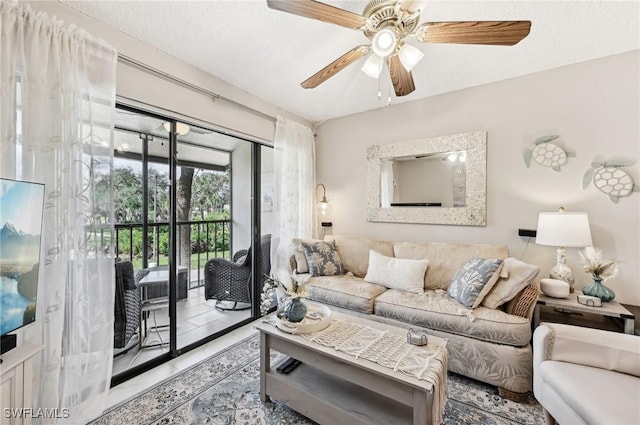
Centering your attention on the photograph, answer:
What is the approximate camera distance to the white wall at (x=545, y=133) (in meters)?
2.17

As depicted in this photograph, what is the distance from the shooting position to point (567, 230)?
2.05 metres

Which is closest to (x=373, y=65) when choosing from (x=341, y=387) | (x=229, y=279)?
(x=341, y=387)

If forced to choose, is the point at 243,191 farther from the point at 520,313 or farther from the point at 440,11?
the point at 520,313

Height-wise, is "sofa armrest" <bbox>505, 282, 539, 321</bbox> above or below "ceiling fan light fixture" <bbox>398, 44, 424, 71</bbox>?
below

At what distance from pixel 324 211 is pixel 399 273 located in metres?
1.52

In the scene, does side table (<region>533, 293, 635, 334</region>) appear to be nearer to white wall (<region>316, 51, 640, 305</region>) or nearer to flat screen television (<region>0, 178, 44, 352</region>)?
white wall (<region>316, 51, 640, 305</region>)

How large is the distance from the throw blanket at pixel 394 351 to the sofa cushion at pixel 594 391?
0.52 m

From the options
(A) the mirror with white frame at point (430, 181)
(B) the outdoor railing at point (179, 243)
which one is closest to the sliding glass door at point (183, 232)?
(B) the outdoor railing at point (179, 243)

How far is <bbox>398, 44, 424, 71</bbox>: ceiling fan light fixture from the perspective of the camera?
165 cm

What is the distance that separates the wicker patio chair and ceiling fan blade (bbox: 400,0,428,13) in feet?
8.79

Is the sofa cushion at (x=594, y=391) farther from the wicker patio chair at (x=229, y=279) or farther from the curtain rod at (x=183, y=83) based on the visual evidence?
the curtain rod at (x=183, y=83)

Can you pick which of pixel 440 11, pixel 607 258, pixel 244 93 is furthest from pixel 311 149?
pixel 607 258

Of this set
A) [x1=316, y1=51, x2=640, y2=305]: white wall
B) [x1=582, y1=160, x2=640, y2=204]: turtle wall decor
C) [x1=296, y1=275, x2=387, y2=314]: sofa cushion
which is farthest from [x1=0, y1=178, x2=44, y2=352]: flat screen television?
[x1=582, y1=160, x2=640, y2=204]: turtle wall decor

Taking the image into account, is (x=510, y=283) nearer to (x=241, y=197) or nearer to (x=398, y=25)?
(x=398, y=25)
